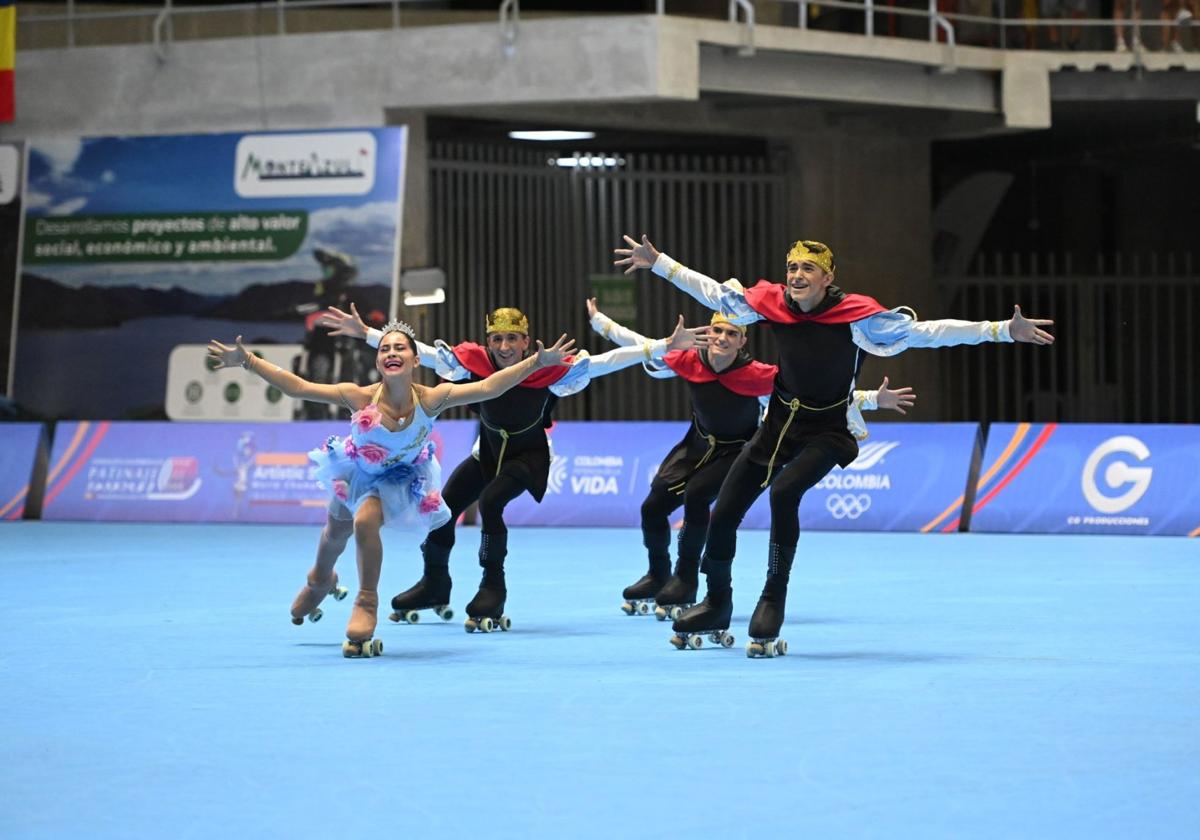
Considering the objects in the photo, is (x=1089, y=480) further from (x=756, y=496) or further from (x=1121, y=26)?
(x=1121, y=26)

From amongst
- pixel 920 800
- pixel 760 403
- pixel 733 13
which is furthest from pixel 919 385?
pixel 920 800

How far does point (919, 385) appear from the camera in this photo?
86.3ft

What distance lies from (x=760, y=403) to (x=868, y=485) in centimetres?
675

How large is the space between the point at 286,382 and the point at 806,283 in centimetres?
273

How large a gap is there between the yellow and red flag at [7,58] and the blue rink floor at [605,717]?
1093 centimetres

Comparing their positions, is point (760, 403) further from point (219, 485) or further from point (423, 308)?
point (423, 308)

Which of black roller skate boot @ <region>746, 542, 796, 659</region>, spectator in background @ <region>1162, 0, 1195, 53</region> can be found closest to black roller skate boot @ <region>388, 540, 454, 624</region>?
black roller skate boot @ <region>746, 542, 796, 659</region>

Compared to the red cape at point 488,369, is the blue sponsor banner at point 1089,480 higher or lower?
lower

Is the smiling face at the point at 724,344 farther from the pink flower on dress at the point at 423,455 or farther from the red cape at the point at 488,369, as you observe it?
the pink flower on dress at the point at 423,455

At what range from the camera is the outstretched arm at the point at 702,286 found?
967cm

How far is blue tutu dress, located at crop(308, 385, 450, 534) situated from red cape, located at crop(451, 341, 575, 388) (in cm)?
100

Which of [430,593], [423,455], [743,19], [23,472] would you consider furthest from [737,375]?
[743,19]

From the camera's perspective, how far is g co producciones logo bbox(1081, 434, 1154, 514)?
16.9 metres

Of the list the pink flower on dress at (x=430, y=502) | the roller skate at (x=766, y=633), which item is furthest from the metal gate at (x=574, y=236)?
the roller skate at (x=766, y=633)
